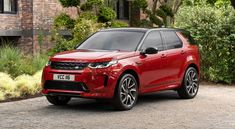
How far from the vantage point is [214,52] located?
17484 millimetres

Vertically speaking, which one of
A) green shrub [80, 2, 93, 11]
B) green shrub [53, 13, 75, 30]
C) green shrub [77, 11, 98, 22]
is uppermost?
green shrub [80, 2, 93, 11]

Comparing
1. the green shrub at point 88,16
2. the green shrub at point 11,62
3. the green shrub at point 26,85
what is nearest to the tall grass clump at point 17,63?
the green shrub at point 11,62

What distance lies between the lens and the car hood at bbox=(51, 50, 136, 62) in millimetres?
10961

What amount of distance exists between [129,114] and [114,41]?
2000 millimetres

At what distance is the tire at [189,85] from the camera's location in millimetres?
13242

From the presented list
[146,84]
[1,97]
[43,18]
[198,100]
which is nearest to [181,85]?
[198,100]

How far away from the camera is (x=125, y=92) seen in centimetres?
1120

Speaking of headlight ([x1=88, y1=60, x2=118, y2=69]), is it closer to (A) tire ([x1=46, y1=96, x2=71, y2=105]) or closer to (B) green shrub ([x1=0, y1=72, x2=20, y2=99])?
(A) tire ([x1=46, y1=96, x2=71, y2=105])

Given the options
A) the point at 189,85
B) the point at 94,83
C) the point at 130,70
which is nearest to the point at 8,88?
the point at 94,83

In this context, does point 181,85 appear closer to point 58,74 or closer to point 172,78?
point 172,78

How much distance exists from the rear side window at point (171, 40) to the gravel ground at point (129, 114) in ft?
4.23

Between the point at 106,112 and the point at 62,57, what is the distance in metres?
1.43

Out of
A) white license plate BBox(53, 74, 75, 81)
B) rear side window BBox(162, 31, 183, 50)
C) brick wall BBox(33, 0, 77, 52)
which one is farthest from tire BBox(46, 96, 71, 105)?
brick wall BBox(33, 0, 77, 52)

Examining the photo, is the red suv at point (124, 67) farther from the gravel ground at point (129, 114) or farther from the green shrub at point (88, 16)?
the green shrub at point (88, 16)
